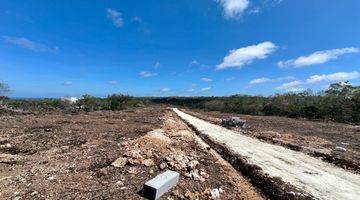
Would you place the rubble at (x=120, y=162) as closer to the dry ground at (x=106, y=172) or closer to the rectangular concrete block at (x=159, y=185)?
the dry ground at (x=106, y=172)

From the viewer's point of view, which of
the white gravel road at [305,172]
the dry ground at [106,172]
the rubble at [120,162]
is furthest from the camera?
the rubble at [120,162]

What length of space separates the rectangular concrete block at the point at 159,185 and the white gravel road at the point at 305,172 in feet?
13.8

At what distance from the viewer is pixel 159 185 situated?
7.28m

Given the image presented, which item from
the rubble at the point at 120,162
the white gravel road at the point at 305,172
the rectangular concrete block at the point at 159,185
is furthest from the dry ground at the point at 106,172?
the white gravel road at the point at 305,172

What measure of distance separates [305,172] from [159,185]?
656 centimetres

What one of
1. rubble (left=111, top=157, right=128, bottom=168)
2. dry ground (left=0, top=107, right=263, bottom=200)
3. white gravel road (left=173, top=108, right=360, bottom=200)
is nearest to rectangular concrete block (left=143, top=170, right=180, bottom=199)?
dry ground (left=0, top=107, right=263, bottom=200)

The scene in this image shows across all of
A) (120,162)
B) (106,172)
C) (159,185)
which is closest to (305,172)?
(159,185)

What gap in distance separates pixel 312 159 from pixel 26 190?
1192cm

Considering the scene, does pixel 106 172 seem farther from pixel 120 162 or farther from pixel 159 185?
pixel 159 185

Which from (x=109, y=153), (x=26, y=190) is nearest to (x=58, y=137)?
(x=109, y=153)

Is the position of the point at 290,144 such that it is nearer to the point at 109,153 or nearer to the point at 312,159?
the point at 312,159

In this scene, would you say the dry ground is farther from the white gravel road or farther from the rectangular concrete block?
the white gravel road

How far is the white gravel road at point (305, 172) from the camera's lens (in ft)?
29.6

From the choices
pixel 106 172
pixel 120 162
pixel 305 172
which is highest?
pixel 120 162
